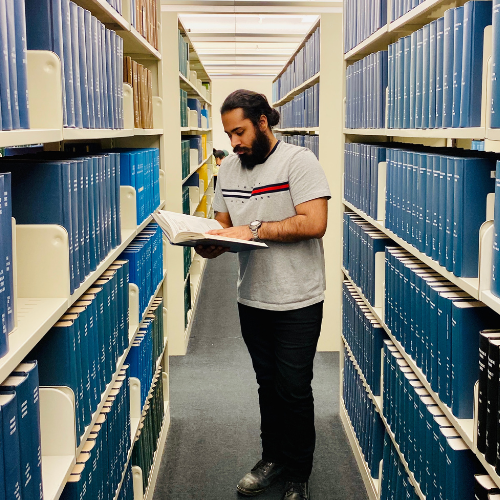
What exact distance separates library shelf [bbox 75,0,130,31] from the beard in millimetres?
585

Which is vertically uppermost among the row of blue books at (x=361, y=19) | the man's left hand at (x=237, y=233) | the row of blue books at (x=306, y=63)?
the row of blue books at (x=306, y=63)

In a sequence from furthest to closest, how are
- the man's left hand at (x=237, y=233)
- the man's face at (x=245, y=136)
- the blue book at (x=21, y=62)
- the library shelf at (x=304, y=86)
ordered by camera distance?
the library shelf at (x=304, y=86), the man's face at (x=245, y=136), the man's left hand at (x=237, y=233), the blue book at (x=21, y=62)

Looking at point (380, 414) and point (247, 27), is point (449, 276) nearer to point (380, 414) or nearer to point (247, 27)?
point (380, 414)

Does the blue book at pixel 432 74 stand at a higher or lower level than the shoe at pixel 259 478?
higher

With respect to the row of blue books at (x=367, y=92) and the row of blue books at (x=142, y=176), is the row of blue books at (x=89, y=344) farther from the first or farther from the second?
the row of blue books at (x=367, y=92)

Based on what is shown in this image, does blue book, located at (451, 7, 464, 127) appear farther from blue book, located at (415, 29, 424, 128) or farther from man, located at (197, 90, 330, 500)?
man, located at (197, 90, 330, 500)

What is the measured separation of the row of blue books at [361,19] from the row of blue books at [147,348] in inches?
59.4

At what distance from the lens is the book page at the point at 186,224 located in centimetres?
200

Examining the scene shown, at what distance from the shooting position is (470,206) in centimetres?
150

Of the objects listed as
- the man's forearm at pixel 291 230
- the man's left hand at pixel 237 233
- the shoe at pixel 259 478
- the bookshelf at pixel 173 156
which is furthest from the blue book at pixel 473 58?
the bookshelf at pixel 173 156

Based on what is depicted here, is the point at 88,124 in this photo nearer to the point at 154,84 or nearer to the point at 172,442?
the point at 154,84

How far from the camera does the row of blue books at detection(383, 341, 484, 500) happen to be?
5.03 ft

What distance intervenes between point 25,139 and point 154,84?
84.8 inches

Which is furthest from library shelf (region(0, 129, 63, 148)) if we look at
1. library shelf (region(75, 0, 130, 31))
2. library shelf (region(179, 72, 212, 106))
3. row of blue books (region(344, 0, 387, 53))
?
library shelf (region(179, 72, 212, 106))
